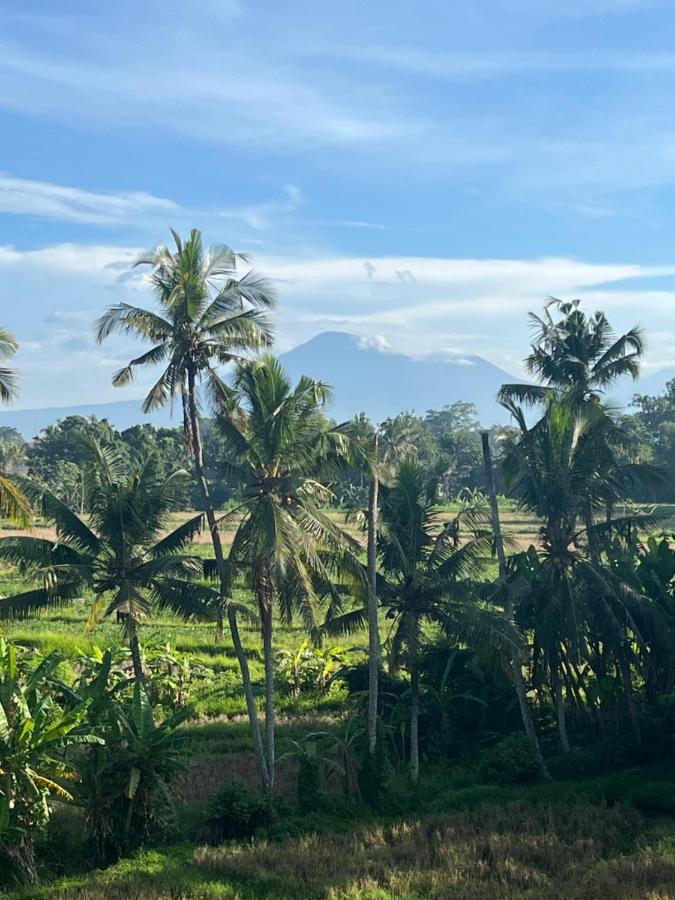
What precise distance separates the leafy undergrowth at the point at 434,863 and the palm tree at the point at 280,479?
2.86 meters

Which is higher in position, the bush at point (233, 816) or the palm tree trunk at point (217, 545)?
the palm tree trunk at point (217, 545)

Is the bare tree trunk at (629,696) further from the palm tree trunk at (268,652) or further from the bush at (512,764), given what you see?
the palm tree trunk at (268,652)

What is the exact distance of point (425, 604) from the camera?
2327 cm

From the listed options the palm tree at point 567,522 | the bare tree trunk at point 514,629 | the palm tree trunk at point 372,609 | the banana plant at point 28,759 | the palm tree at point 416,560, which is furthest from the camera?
the palm tree at point 567,522

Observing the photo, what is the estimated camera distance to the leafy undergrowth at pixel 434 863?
1627cm

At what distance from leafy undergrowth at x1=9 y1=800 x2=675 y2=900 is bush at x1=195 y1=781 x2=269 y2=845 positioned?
694mm

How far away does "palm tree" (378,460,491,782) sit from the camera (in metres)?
23.1

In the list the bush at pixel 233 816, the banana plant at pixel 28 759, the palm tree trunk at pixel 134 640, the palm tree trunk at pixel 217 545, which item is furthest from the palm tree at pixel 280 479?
the banana plant at pixel 28 759

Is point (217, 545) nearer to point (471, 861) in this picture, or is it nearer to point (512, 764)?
point (471, 861)

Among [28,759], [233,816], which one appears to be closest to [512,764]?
[233,816]

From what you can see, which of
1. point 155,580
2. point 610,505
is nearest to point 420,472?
point 610,505

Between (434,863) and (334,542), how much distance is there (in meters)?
7.19

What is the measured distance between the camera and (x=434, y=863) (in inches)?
697

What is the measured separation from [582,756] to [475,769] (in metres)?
2.91
